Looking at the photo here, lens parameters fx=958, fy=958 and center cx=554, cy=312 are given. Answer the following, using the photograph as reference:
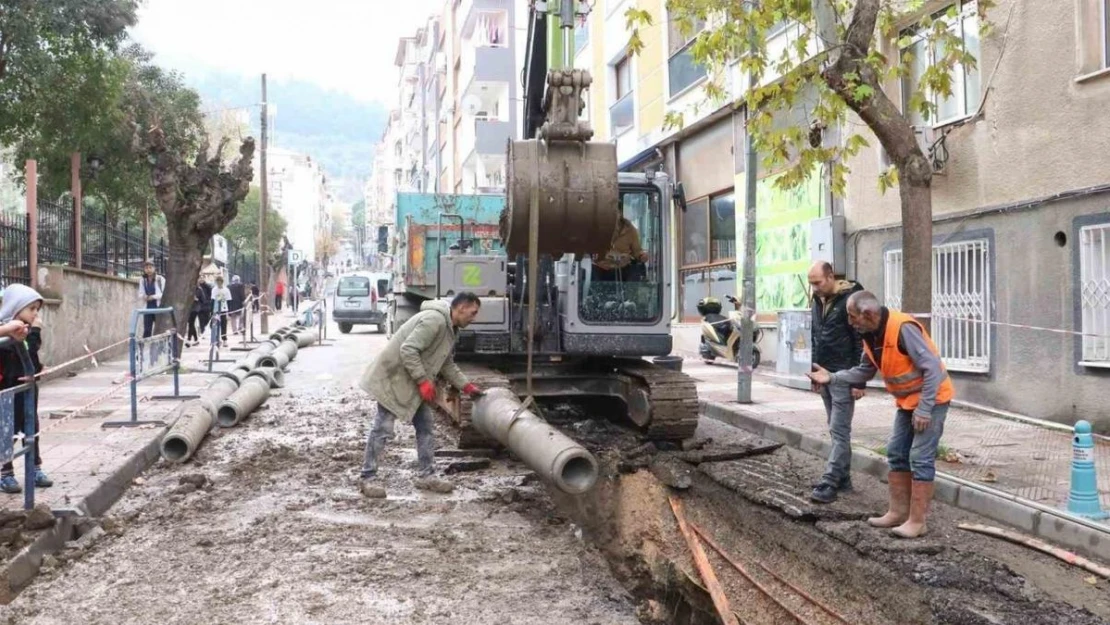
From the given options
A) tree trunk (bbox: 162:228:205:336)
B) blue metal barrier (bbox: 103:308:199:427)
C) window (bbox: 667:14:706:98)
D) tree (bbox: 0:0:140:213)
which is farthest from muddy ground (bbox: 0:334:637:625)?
window (bbox: 667:14:706:98)

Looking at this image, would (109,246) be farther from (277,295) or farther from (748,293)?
(277,295)

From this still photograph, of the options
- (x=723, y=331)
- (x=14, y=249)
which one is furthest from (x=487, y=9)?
(x=14, y=249)

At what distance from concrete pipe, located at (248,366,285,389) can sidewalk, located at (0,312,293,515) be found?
822 mm

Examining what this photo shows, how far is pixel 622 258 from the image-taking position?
29.1ft

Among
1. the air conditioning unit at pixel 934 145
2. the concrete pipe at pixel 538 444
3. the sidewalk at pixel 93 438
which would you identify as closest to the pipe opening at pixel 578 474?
the concrete pipe at pixel 538 444

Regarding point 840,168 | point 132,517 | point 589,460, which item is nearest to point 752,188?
point 840,168

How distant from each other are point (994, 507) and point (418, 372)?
4.08 metres

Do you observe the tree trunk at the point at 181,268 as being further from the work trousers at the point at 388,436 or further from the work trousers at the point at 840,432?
the work trousers at the point at 840,432

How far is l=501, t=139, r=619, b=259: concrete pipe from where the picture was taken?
Result: 6.41 meters

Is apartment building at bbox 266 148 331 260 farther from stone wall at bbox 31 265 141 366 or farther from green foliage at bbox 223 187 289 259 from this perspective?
stone wall at bbox 31 265 141 366

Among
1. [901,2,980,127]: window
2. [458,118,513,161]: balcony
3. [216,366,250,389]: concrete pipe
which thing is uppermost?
[458,118,513,161]: balcony

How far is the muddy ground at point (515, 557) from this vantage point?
4539 mm

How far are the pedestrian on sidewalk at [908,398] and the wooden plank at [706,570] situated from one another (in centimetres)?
→ 120

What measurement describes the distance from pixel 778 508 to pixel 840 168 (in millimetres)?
3616
